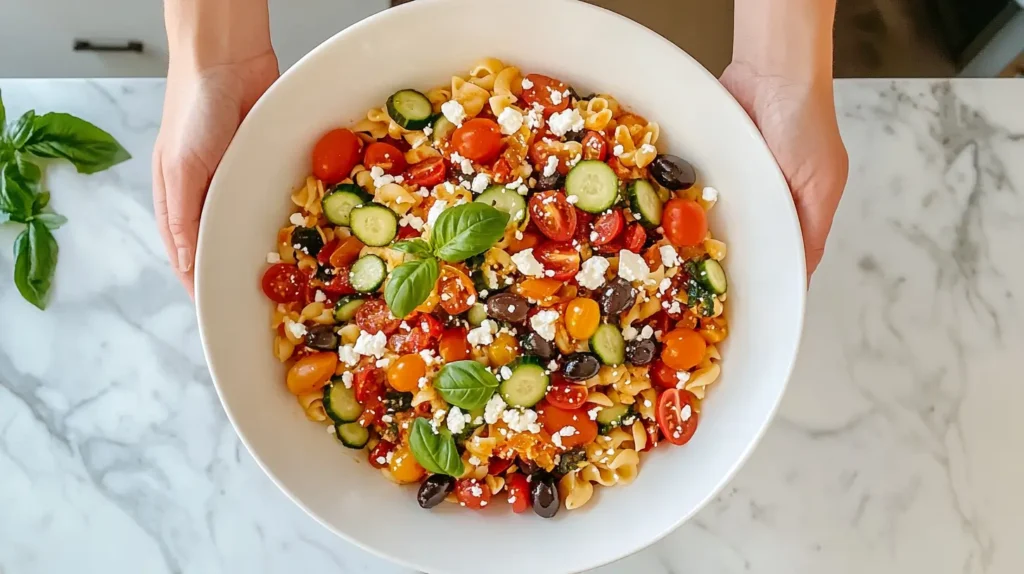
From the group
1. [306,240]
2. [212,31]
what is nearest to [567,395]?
[306,240]

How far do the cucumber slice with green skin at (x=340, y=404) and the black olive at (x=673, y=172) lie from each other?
97cm

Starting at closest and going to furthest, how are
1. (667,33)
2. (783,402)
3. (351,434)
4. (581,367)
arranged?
(581,367), (351,434), (783,402), (667,33)

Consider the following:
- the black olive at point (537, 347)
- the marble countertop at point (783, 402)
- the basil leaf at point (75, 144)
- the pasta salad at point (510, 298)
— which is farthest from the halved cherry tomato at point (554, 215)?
the basil leaf at point (75, 144)

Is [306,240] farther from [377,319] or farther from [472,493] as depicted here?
[472,493]

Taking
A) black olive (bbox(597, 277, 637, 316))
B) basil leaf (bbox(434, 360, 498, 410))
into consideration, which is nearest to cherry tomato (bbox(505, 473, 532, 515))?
basil leaf (bbox(434, 360, 498, 410))

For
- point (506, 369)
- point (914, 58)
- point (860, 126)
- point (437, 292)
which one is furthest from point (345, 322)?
point (914, 58)

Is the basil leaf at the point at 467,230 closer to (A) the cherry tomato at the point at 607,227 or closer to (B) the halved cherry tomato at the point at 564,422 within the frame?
(A) the cherry tomato at the point at 607,227

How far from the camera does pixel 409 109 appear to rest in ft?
7.48

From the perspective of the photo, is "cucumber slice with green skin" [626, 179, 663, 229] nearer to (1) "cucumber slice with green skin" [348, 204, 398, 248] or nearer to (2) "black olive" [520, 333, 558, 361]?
(2) "black olive" [520, 333, 558, 361]

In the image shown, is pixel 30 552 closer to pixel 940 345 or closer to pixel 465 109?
pixel 465 109

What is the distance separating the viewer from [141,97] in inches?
111

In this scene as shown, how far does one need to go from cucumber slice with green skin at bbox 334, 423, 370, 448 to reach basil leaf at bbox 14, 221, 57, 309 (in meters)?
1.13

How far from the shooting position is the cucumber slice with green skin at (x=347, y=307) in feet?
7.31

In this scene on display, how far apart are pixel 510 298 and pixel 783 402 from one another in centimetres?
102
